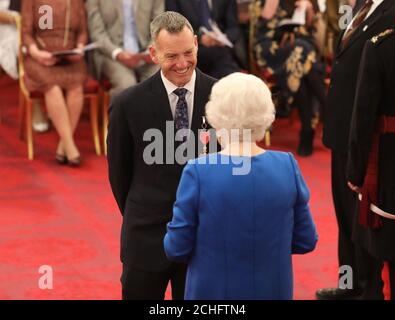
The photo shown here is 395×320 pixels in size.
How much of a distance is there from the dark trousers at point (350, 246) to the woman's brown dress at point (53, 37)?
9.97 ft

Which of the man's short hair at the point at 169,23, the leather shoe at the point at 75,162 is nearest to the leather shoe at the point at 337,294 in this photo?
the man's short hair at the point at 169,23

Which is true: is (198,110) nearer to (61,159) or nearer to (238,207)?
(238,207)

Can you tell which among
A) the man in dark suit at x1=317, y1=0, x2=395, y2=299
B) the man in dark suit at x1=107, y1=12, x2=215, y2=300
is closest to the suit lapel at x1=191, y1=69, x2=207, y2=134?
the man in dark suit at x1=107, y1=12, x2=215, y2=300

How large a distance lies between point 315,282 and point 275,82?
9.43ft

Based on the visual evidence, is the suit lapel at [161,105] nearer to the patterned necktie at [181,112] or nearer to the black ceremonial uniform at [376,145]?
the patterned necktie at [181,112]

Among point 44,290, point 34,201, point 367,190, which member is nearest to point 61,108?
point 34,201

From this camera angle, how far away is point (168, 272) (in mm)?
3303

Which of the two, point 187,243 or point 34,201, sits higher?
point 187,243

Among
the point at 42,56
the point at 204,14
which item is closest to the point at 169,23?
the point at 42,56

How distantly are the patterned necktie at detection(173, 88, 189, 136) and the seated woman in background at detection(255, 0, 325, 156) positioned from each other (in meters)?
4.09

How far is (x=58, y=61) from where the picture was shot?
687 cm

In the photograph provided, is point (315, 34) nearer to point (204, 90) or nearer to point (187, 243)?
point (204, 90)

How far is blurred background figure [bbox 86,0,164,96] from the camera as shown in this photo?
696 cm
